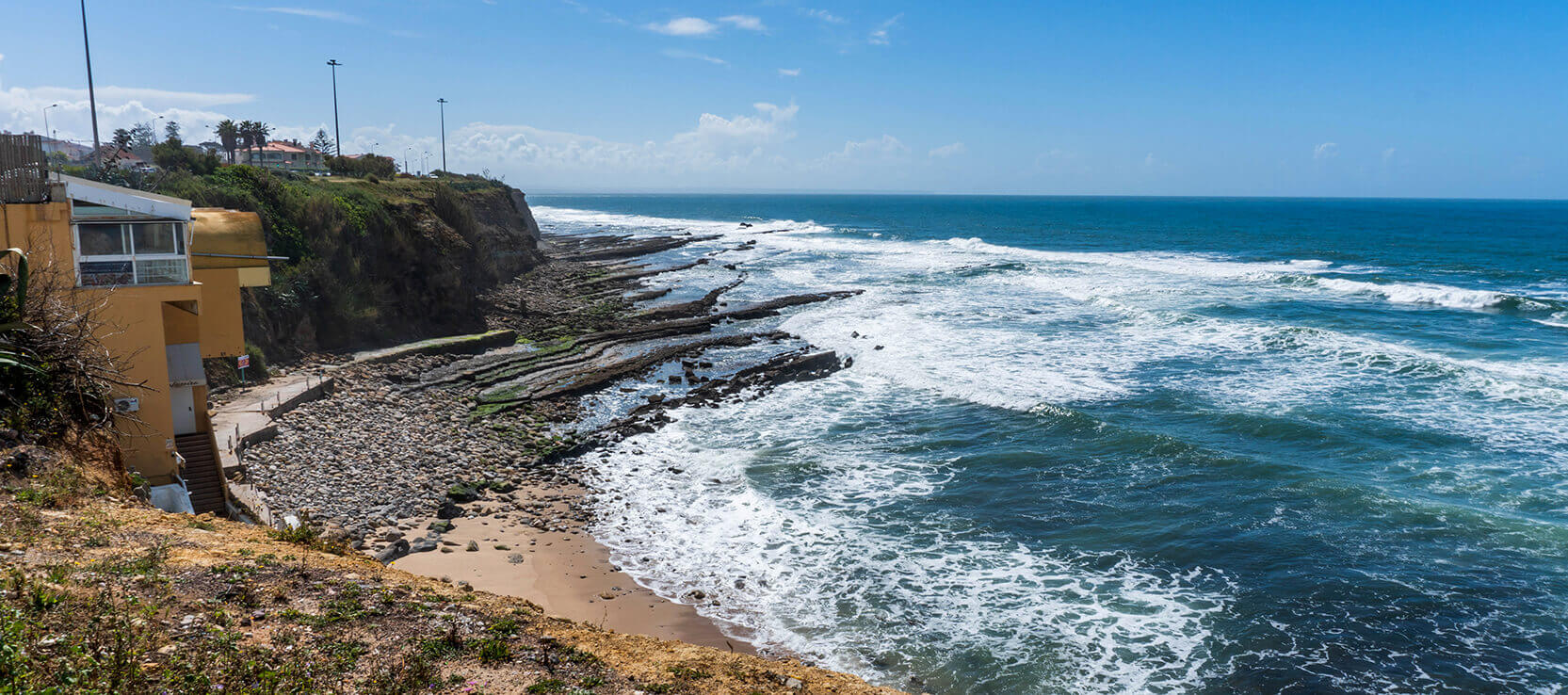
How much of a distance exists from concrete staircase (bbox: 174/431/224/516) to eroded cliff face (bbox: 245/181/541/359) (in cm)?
997

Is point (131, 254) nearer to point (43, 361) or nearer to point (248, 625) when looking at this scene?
point (43, 361)

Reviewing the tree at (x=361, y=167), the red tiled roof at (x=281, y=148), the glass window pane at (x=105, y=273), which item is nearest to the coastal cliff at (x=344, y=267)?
the glass window pane at (x=105, y=273)

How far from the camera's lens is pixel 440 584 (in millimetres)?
9664

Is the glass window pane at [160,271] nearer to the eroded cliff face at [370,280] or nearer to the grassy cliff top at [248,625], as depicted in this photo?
the grassy cliff top at [248,625]

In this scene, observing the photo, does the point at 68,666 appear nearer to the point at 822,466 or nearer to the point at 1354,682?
the point at 1354,682

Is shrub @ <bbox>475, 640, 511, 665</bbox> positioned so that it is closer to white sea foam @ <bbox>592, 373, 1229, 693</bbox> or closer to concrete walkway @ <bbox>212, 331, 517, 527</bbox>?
white sea foam @ <bbox>592, 373, 1229, 693</bbox>

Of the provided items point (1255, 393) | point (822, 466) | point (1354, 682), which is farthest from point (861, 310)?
point (1354, 682)

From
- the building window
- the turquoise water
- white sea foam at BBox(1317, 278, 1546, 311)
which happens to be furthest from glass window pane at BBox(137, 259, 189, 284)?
white sea foam at BBox(1317, 278, 1546, 311)

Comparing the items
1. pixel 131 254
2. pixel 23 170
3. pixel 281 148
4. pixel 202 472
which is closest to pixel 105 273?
pixel 131 254

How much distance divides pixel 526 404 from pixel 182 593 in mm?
17733

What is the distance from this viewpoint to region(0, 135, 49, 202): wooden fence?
12172mm

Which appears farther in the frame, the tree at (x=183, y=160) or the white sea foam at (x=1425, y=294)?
the white sea foam at (x=1425, y=294)

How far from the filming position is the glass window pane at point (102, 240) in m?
12.7

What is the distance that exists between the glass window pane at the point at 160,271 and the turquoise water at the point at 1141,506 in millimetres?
8259
